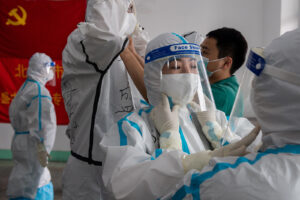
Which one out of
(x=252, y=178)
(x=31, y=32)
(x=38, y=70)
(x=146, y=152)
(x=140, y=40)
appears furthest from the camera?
(x=31, y=32)

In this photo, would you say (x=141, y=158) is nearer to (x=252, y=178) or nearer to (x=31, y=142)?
(x=252, y=178)

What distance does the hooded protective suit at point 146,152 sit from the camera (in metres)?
0.84

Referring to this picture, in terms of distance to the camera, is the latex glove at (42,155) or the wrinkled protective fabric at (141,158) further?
the latex glove at (42,155)

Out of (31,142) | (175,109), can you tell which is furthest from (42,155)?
(175,109)

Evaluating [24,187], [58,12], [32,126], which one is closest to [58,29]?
[58,12]

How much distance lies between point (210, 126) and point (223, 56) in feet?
2.57

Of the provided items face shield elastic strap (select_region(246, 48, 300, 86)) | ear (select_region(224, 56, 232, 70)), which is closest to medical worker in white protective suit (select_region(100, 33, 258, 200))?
face shield elastic strap (select_region(246, 48, 300, 86))

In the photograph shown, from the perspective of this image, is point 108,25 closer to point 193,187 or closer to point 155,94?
point 155,94

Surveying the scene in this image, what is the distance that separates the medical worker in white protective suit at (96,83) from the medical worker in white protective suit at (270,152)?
2.74ft

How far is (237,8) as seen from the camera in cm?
443

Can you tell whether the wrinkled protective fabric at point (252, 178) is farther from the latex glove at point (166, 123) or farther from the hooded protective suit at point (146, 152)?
the latex glove at point (166, 123)

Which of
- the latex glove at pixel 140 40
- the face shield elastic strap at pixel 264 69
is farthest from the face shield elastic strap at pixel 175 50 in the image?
the latex glove at pixel 140 40

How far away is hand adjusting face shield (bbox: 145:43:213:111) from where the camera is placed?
1.25m

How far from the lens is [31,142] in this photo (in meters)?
3.38
